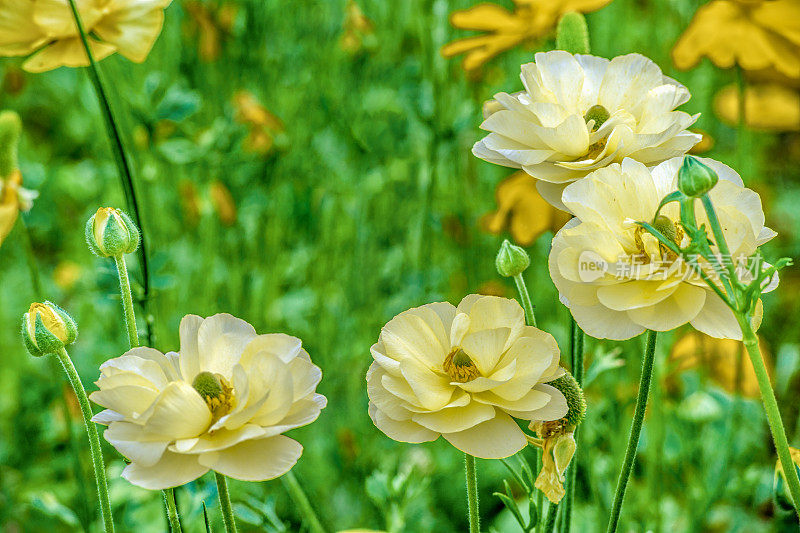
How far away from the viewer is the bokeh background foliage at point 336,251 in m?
1.01

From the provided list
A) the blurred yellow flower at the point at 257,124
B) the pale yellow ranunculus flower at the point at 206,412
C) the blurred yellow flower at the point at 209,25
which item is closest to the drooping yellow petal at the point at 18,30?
the pale yellow ranunculus flower at the point at 206,412

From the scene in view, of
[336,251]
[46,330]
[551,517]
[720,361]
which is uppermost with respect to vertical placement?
[46,330]

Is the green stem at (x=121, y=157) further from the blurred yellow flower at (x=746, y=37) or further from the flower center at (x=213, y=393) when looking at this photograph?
the blurred yellow flower at (x=746, y=37)

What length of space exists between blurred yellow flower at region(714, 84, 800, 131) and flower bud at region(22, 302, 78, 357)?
1.65 metres

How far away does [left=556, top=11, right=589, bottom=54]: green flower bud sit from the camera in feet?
1.73

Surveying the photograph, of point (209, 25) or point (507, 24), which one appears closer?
point (507, 24)

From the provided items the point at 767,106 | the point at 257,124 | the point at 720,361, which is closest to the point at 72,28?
the point at 257,124

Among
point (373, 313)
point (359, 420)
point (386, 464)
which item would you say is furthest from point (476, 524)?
point (373, 313)

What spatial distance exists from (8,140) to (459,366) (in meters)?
0.40

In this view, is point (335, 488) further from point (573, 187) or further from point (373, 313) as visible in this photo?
point (573, 187)

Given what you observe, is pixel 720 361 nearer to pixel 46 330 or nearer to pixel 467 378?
pixel 467 378

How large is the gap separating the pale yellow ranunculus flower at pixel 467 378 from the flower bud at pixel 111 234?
16 centimetres

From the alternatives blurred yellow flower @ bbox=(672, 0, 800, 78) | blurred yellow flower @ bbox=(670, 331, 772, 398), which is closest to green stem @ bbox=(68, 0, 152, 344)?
blurred yellow flower @ bbox=(672, 0, 800, 78)

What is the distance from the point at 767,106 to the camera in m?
2.09
